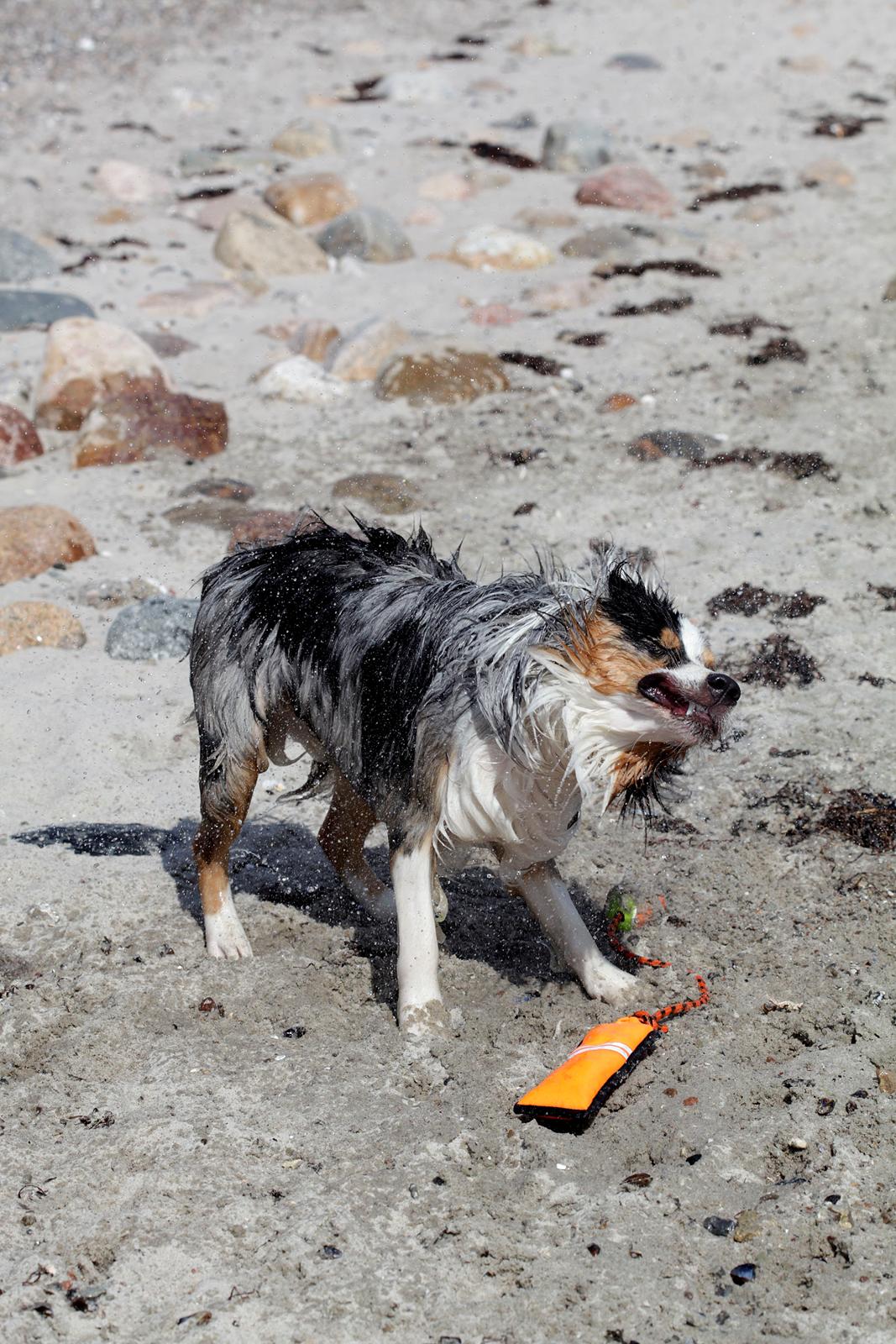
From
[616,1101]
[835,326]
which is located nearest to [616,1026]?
[616,1101]

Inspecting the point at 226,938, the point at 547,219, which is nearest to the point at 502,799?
the point at 226,938

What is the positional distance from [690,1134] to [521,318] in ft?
26.3

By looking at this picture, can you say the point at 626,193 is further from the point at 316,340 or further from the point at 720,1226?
the point at 720,1226

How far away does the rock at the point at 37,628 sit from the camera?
695 cm

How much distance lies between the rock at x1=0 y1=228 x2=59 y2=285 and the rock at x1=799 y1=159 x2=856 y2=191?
7.01m

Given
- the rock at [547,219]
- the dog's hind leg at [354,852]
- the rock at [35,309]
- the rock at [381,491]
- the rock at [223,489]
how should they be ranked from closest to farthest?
1. the dog's hind leg at [354,852]
2. the rock at [381,491]
3. the rock at [223,489]
4. the rock at [35,309]
5. the rock at [547,219]

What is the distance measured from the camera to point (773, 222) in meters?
12.8

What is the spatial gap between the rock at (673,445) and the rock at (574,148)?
6075mm

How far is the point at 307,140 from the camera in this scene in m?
14.4

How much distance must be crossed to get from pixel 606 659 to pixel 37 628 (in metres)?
4.08

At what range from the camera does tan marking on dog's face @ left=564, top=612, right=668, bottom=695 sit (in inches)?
144

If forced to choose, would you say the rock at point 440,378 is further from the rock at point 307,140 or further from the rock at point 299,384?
the rock at point 307,140

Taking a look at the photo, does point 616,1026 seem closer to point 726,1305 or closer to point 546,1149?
point 546,1149

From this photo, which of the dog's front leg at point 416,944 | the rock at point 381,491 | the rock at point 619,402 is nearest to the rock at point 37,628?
the rock at point 381,491
